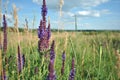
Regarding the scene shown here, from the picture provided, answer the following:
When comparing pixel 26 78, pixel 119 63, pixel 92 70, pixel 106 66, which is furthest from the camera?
pixel 106 66

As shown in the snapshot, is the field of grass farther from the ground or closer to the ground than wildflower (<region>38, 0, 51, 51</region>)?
closer to the ground

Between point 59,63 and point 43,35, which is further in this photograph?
point 59,63

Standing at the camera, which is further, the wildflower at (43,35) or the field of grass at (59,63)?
the field of grass at (59,63)

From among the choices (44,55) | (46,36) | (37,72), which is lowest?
(37,72)

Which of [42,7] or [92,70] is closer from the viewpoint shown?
[42,7]

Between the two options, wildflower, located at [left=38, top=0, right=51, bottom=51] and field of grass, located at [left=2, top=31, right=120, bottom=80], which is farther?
field of grass, located at [left=2, top=31, right=120, bottom=80]

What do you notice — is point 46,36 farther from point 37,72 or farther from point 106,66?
point 106,66

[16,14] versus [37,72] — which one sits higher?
[16,14]

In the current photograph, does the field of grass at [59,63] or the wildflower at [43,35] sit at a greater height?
the wildflower at [43,35]

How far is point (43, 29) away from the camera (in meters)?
3.08

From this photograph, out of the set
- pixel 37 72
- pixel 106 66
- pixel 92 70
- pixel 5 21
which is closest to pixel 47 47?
pixel 37 72

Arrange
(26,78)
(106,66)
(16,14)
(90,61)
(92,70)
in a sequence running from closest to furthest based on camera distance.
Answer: (16,14) < (26,78) < (92,70) < (106,66) < (90,61)

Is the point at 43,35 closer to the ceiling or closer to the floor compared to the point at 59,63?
closer to the ceiling

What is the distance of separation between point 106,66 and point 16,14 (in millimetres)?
3402
